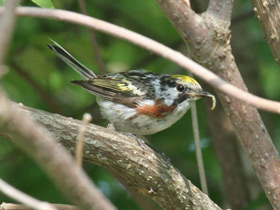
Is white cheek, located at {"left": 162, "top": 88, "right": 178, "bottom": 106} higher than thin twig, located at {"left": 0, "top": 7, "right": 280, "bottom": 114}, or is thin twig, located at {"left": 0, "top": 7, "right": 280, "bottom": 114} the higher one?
thin twig, located at {"left": 0, "top": 7, "right": 280, "bottom": 114}

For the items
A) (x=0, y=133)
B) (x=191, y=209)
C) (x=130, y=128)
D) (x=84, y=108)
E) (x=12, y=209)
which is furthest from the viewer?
(x=84, y=108)

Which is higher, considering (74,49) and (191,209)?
(74,49)

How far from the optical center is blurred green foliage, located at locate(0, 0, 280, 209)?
5625mm

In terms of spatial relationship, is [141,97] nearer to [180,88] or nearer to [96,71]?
[180,88]

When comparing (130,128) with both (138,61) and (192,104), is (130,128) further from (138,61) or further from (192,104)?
(138,61)

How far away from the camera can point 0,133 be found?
130 inches

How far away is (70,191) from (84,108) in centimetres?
495

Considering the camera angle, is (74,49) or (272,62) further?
(272,62)

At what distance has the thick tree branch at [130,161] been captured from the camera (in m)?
3.31

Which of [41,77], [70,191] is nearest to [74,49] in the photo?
[41,77]

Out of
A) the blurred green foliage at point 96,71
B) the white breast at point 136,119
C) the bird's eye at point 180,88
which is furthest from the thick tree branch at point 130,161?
the blurred green foliage at point 96,71

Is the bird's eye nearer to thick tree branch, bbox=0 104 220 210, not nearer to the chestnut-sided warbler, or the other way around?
the chestnut-sided warbler

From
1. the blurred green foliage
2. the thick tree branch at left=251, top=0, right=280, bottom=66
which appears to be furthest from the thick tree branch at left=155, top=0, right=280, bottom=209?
the blurred green foliage

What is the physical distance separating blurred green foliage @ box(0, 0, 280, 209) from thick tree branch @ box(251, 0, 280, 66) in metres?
2.03
